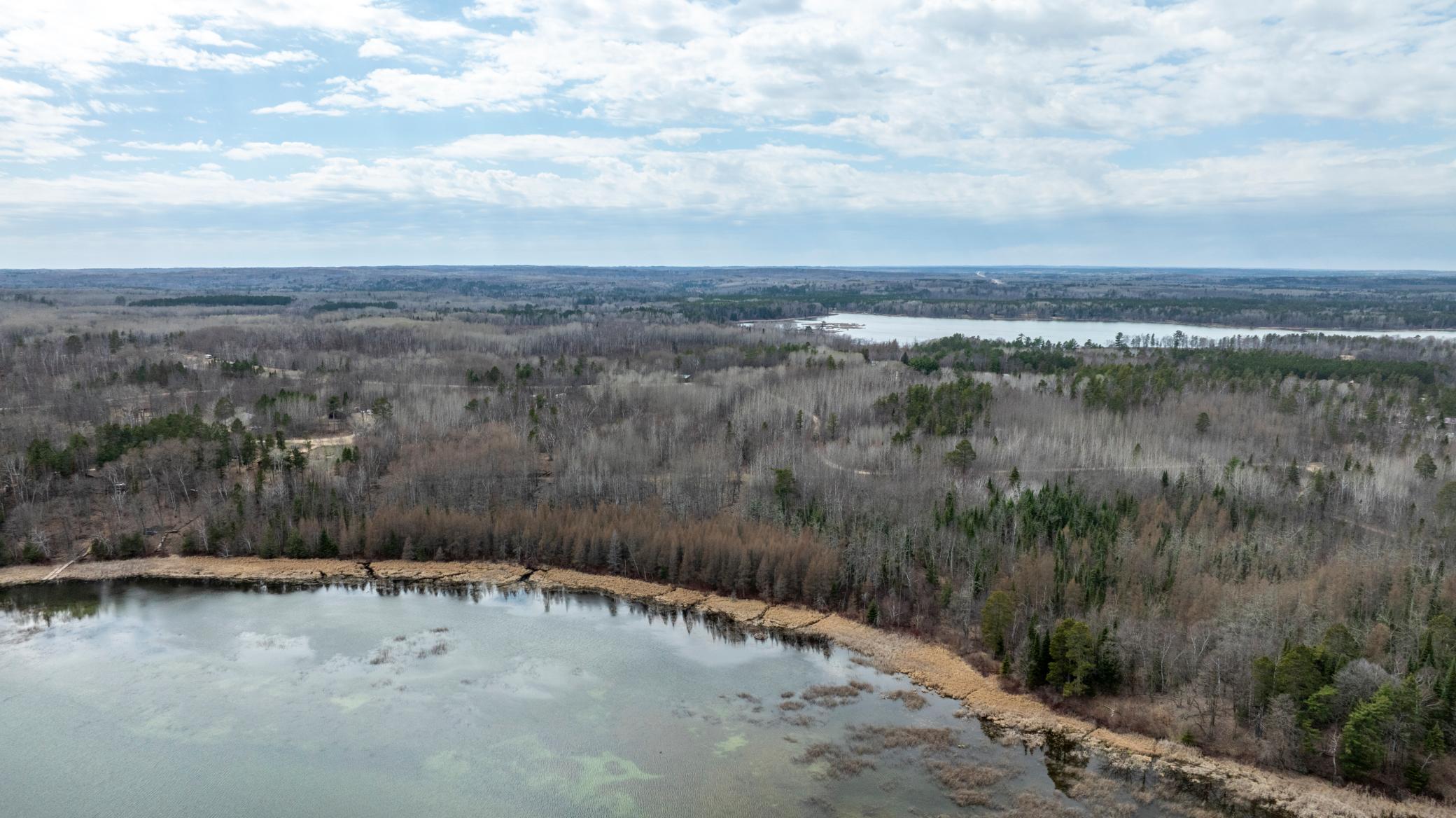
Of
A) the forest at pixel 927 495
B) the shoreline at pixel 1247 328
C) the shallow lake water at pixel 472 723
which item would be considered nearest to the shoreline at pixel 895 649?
the forest at pixel 927 495

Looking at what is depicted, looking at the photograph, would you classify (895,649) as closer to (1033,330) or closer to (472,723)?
(472,723)

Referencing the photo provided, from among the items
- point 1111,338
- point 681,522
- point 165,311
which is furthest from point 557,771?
point 165,311

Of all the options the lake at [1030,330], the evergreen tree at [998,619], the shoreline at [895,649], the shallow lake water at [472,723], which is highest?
the lake at [1030,330]

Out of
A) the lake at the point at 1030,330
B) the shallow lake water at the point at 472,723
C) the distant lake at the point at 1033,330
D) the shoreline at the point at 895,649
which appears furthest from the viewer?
the lake at the point at 1030,330

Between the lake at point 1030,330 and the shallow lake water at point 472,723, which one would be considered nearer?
the shallow lake water at point 472,723

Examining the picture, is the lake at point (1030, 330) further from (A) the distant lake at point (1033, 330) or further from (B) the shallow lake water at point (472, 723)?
(B) the shallow lake water at point (472, 723)
